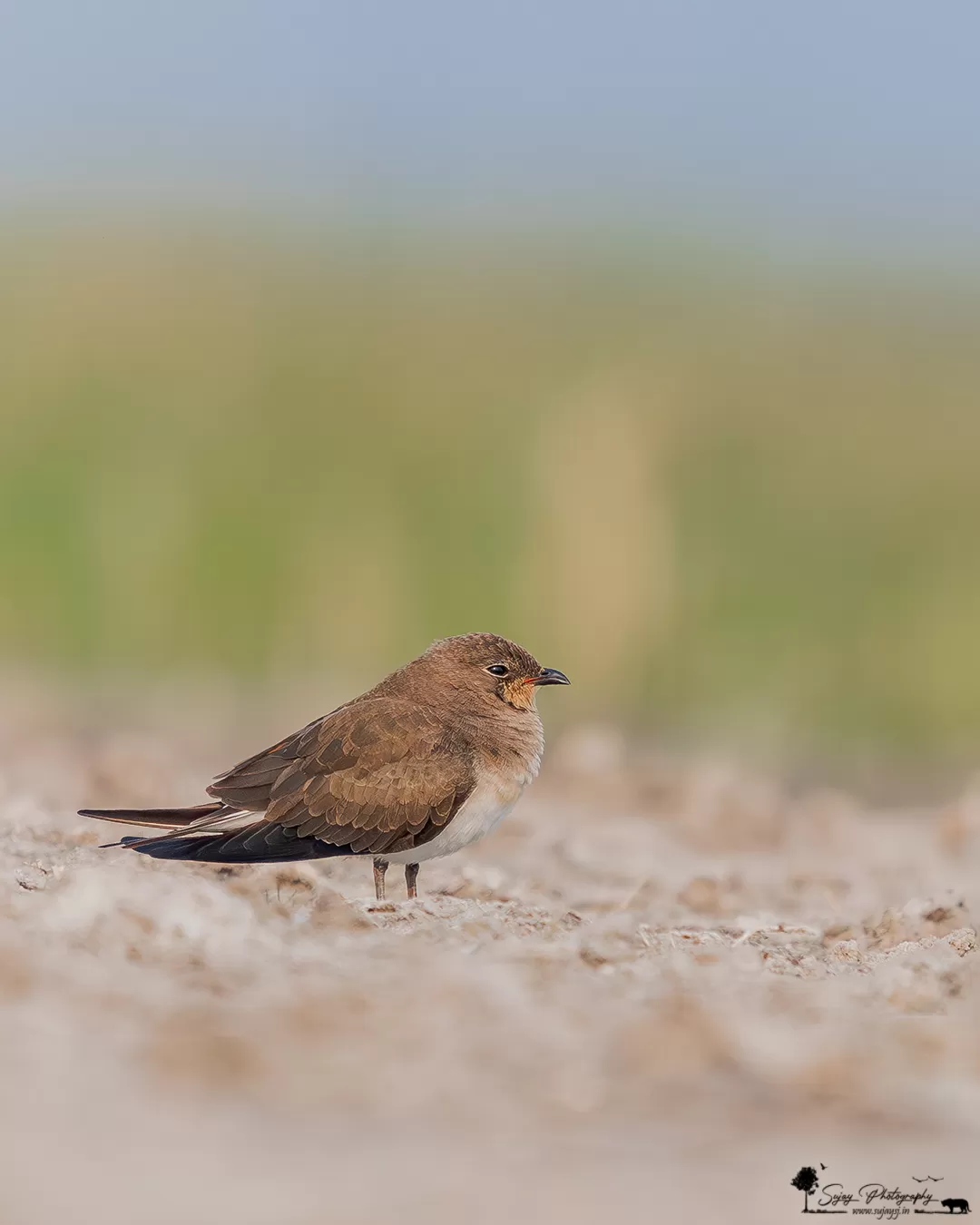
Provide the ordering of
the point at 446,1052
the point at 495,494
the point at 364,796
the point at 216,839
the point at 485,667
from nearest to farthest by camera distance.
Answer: the point at 446,1052 → the point at 216,839 → the point at 364,796 → the point at 485,667 → the point at 495,494

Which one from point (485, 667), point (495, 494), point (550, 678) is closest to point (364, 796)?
point (485, 667)

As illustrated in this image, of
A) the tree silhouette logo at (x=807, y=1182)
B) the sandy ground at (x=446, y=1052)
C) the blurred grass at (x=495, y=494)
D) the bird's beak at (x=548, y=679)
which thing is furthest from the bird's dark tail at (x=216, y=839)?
the blurred grass at (x=495, y=494)

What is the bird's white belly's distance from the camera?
17.4 ft

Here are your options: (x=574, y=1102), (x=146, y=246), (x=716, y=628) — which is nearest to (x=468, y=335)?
(x=146, y=246)

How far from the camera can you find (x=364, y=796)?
5.26 m

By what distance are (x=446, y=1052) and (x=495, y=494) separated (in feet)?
24.9

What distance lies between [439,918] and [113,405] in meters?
7.46

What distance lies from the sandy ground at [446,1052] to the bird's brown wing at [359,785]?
0.21m

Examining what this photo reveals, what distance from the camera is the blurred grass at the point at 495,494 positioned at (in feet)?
31.3

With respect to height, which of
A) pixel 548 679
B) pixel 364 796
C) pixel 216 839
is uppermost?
pixel 548 679

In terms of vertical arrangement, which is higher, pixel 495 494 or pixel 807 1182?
pixel 495 494

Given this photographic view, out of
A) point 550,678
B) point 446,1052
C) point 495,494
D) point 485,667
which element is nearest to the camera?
point 446,1052
